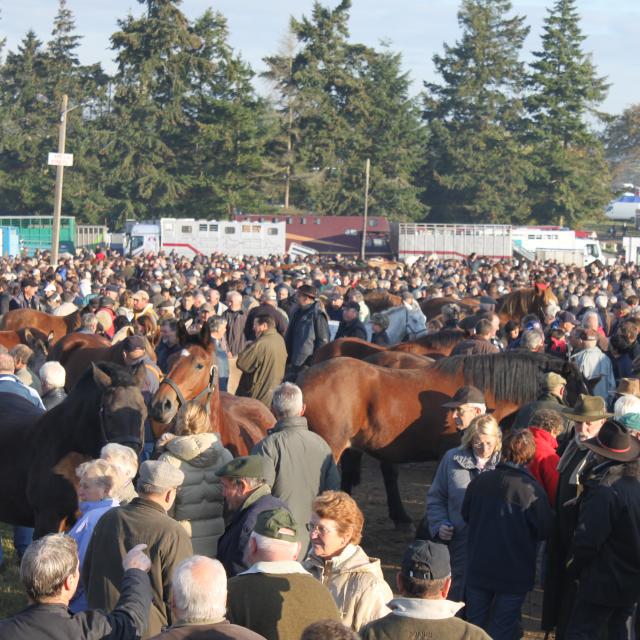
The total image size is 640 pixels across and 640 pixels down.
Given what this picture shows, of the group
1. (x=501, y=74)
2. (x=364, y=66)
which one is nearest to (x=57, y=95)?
(x=364, y=66)

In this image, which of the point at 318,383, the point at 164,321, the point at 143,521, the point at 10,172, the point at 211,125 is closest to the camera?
the point at 143,521

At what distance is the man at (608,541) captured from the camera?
18.1 ft

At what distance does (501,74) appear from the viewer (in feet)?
253

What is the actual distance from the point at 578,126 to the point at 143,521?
7346cm

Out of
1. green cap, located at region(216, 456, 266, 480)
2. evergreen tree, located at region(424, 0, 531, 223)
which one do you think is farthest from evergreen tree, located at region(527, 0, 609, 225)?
green cap, located at region(216, 456, 266, 480)

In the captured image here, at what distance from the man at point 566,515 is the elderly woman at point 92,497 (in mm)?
2601

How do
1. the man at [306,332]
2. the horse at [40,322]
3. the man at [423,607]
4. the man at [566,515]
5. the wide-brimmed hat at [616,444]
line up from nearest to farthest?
the man at [423,607], the wide-brimmed hat at [616,444], the man at [566,515], the man at [306,332], the horse at [40,322]

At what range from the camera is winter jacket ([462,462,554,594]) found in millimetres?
5902

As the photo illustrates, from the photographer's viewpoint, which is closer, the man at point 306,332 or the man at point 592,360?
the man at point 592,360

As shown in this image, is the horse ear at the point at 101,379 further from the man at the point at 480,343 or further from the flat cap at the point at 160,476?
the man at the point at 480,343

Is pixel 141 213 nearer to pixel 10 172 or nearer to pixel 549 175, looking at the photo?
pixel 10 172

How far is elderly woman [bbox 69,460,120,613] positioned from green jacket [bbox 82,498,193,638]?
0.22 m

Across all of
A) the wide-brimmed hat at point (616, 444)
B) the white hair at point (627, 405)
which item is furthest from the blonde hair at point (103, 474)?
the white hair at point (627, 405)

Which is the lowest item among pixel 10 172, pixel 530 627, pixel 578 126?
pixel 530 627
